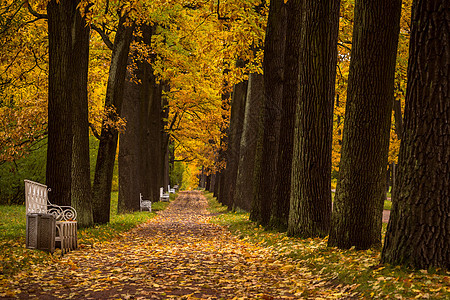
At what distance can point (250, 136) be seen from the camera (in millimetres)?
21359

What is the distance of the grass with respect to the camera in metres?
5.67

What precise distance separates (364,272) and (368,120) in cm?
298

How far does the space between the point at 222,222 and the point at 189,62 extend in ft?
34.6

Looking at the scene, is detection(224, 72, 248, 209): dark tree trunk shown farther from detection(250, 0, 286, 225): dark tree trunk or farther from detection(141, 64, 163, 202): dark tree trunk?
detection(250, 0, 286, 225): dark tree trunk

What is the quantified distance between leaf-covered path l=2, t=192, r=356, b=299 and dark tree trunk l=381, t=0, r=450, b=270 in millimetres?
1251

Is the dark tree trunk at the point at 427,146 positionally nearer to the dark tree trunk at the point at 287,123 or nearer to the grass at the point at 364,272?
the grass at the point at 364,272

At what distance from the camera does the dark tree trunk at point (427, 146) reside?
6148mm

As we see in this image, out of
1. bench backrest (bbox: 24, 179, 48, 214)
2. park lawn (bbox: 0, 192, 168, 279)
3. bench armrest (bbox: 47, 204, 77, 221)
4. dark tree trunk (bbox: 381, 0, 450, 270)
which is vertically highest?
dark tree trunk (bbox: 381, 0, 450, 270)

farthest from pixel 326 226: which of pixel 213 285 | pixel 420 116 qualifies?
pixel 420 116

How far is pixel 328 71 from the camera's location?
11227 mm

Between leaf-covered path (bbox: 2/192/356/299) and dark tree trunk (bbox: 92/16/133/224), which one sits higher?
dark tree trunk (bbox: 92/16/133/224)

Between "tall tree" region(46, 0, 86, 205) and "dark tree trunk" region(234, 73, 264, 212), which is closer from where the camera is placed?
→ "tall tree" region(46, 0, 86, 205)

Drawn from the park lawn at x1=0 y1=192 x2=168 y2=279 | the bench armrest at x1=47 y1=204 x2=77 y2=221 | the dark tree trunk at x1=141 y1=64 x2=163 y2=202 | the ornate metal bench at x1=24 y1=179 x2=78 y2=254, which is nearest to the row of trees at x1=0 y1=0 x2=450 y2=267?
the bench armrest at x1=47 y1=204 x2=77 y2=221

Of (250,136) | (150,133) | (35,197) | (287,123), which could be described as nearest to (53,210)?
(35,197)
